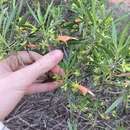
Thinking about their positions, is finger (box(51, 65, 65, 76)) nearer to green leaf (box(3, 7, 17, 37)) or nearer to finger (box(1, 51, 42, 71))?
finger (box(1, 51, 42, 71))

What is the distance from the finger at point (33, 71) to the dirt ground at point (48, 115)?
285 millimetres

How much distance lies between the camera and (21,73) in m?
1.92

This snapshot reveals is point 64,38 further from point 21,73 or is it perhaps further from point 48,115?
point 48,115

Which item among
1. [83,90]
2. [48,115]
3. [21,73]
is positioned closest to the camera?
[21,73]

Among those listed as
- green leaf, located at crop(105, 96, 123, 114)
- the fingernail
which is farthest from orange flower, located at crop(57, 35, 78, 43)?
green leaf, located at crop(105, 96, 123, 114)

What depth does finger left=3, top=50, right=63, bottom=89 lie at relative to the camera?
1.92 metres

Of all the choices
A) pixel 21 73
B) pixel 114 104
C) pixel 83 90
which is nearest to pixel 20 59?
pixel 21 73

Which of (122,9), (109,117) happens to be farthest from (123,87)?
(122,9)

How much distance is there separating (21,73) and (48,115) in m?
0.35

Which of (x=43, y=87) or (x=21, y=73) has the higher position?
(x=21, y=73)

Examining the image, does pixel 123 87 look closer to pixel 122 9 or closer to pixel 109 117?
pixel 109 117

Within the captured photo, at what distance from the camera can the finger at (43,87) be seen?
2038mm

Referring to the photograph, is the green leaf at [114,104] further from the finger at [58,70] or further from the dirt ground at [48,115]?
the finger at [58,70]

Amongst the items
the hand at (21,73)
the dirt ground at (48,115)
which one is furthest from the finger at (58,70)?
the dirt ground at (48,115)
